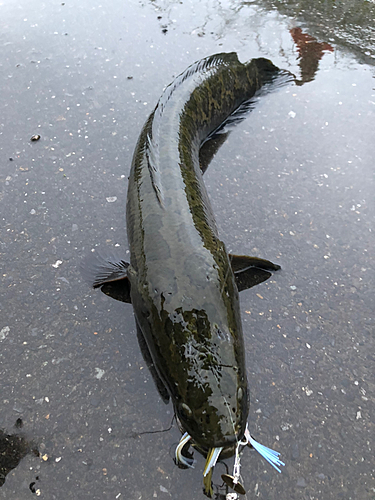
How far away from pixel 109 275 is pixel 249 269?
92 centimetres

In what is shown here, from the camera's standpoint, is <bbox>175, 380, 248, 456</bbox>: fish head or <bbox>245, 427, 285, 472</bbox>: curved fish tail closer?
<bbox>175, 380, 248, 456</bbox>: fish head

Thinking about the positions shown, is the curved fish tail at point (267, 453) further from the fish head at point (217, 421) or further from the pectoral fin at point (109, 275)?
the pectoral fin at point (109, 275)

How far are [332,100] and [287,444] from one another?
10.9 ft

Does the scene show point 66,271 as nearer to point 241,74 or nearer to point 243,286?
point 243,286

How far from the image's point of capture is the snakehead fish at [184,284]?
1.66m

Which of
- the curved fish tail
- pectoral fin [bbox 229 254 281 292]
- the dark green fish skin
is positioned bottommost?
the curved fish tail

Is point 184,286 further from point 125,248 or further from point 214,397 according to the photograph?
point 125,248

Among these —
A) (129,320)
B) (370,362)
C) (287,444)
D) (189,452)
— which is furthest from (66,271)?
(370,362)

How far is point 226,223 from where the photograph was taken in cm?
287

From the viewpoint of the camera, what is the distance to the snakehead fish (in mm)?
1661

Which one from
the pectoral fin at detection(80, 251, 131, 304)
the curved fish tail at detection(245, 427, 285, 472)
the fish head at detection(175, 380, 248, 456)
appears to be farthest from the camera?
the pectoral fin at detection(80, 251, 131, 304)

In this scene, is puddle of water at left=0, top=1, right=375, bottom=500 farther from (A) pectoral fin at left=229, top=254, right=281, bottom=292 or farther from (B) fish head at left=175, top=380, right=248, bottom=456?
(B) fish head at left=175, top=380, right=248, bottom=456

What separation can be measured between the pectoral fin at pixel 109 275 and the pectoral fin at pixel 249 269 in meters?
0.70

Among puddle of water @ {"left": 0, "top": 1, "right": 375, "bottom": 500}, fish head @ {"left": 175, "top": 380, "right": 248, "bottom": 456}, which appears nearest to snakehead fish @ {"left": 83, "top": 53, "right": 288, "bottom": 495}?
fish head @ {"left": 175, "top": 380, "right": 248, "bottom": 456}
